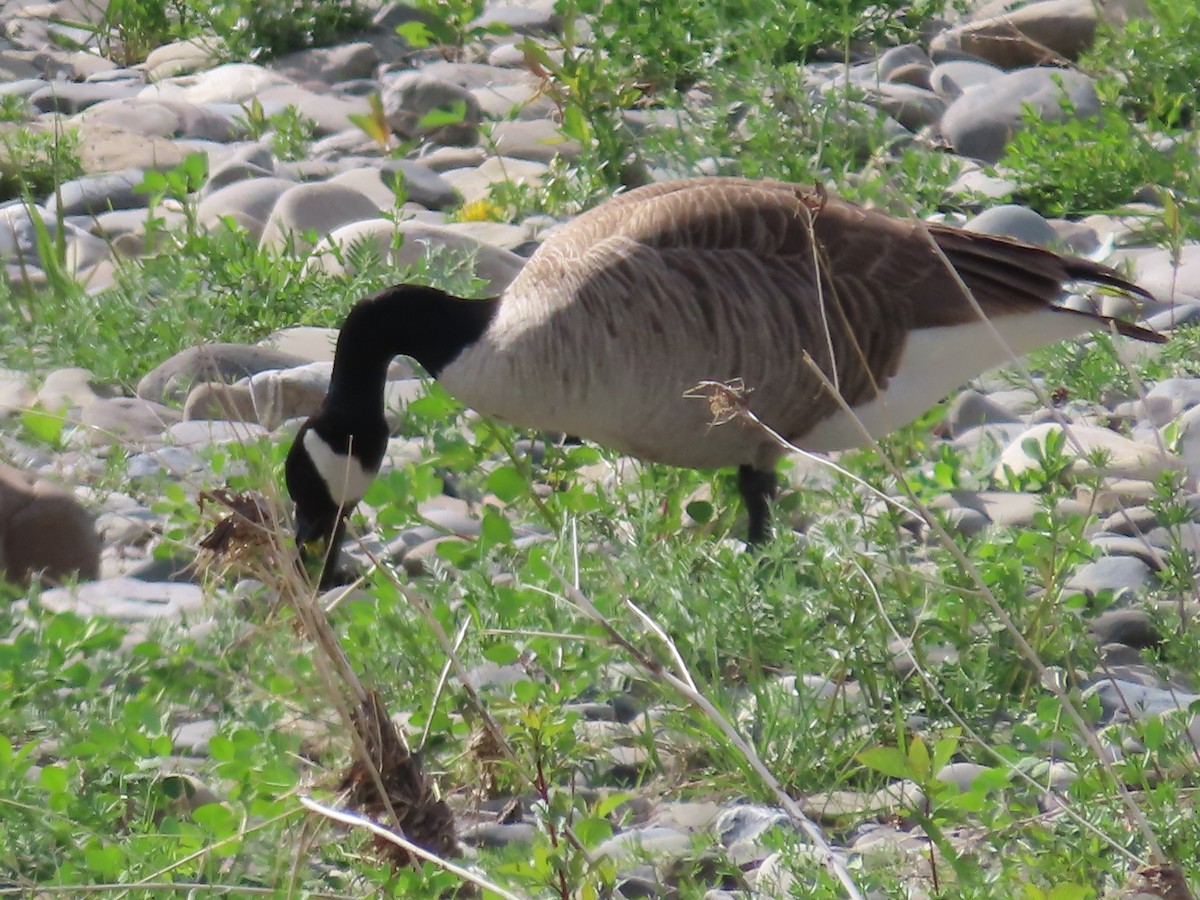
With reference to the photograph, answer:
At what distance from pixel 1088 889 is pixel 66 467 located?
3127 millimetres

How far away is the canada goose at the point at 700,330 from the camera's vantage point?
3900 millimetres

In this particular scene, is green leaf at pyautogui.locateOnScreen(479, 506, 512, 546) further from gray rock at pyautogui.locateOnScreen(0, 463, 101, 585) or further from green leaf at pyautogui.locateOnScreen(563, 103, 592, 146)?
green leaf at pyautogui.locateOnScreen(563, 103, 592, 146)

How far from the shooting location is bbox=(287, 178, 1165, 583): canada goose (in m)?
3.90

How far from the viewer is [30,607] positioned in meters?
3.17

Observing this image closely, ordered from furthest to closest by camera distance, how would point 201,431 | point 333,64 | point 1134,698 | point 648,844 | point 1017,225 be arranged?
1. point 333,64
2. point 1017,225
3. point 201,431
4. point 1134,698
5. point 648,844

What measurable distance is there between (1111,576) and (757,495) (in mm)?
847

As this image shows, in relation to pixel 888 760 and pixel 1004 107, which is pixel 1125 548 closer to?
pixel 888 760

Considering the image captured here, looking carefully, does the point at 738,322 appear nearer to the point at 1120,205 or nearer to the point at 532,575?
the point at 532,575

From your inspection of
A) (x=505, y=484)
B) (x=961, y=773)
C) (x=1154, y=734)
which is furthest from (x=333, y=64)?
(x=1154, y=734)

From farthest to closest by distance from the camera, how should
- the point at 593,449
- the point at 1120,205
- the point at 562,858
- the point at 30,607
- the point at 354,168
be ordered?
1. the point at 354,168
2. the point at 1120,205
3. the point at 593,449
4. the point at 30,607
5. the point at 562,858

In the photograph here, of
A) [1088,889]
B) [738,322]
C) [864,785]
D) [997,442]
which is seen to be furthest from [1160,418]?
[1088,889]

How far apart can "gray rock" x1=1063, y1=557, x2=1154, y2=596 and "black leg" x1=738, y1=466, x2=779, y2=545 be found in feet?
2.37

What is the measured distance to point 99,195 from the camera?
20.7 feet

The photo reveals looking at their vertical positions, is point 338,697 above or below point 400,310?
above
